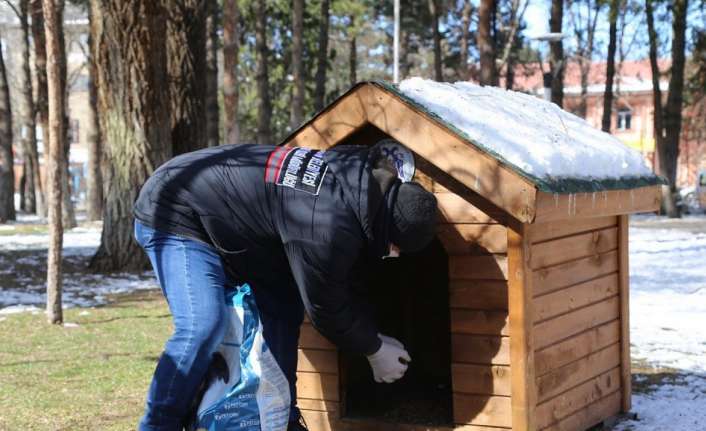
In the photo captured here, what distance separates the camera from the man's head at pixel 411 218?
10.0 ft

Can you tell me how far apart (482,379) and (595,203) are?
91 cm

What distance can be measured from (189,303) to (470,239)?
124cm

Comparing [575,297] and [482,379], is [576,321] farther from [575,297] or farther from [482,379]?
[482,379]

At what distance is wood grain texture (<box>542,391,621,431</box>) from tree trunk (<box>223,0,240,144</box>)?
27.9 ft

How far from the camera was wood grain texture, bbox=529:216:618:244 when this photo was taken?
147 inches

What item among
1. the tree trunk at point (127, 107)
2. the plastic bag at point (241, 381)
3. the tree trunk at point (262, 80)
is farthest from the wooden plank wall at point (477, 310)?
the tree trunk at point (262, 80)

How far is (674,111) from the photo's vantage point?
25.1 meters

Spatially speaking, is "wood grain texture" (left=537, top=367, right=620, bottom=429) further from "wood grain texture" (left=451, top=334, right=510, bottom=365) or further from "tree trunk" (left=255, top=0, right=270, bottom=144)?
"tree trunk" (left=255, top=0, right=270, bottom=144)

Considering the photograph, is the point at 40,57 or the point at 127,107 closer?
the point at 127,107

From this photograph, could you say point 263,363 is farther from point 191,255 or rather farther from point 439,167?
point 439,167

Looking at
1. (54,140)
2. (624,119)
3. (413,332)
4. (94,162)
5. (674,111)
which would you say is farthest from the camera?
(624,119)

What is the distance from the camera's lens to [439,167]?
368 cm

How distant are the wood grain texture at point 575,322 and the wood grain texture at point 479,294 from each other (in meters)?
0.20

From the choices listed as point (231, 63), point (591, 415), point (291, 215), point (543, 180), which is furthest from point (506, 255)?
point (231, 63)
